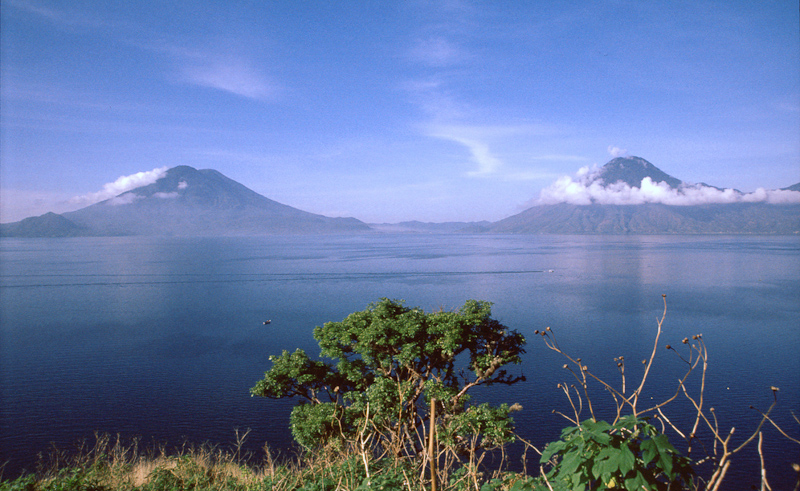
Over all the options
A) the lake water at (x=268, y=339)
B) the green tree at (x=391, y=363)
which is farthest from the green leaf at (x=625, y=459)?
the lake water at (x=268, y=339)

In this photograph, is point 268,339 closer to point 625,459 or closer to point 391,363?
point 391,363

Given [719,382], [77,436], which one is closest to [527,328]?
[719,382]

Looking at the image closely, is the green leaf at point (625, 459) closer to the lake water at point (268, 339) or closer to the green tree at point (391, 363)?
the green tree at point (391, 363)

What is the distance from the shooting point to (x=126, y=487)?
7.79 m

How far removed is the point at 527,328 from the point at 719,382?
1401cm

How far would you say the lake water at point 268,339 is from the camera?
22.7m

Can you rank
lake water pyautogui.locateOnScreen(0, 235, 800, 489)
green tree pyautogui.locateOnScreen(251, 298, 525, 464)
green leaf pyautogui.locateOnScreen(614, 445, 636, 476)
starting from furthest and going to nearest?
lake water pyautogui.locateOnScreen(0, 235, 800, 489)
green tree pyautogui.locateOnScreen(251, 298, 525, 464)
green leaf pyautogui.locateOnScreen(614, 445, 636, 476)

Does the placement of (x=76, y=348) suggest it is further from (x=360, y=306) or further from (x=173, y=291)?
(x=173, y=291)

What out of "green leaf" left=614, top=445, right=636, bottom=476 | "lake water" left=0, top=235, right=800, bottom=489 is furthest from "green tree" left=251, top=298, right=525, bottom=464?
"green leaf" left=614, top=445, right=636, bottom=476

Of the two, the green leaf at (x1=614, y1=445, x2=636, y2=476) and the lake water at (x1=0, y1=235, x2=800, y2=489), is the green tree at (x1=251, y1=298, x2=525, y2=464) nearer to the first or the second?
the lake water at (x1=0, y1=235, x2=800, y2=489)

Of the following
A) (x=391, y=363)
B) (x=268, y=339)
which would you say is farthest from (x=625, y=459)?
(x=268, y=339)

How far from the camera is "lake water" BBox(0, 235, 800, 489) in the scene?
22688mm

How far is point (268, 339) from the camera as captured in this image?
36.7 m

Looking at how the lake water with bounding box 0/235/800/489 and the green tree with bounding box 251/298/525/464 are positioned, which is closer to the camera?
the green tree with bounding box 251/298/525/464
